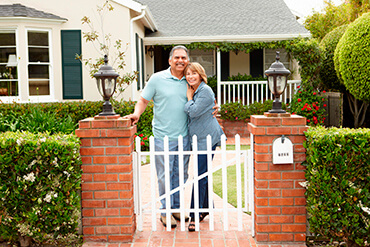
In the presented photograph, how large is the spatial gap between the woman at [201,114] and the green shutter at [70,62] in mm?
6914

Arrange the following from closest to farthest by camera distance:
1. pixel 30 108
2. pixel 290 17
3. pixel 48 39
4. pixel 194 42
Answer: pixel 30 108
pixel 48 39
pixel 194 42
pixel 290 17

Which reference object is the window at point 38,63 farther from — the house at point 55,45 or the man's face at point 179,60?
the man's face at point 179,60

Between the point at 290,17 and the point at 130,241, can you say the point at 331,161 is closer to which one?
the point at 130,241

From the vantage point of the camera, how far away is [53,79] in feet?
34.1

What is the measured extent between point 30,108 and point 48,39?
2.25 m

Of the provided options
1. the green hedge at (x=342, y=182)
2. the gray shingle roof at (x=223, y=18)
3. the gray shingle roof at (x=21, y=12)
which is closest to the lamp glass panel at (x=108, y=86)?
the green hedge at (x=342, y=182)

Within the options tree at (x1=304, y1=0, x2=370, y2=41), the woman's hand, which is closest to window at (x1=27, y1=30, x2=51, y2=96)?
the woman's hand

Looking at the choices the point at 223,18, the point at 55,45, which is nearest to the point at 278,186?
the point at 55,45

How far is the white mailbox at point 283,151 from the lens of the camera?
3.74 metres

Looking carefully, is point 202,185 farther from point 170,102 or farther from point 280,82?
point 280,82

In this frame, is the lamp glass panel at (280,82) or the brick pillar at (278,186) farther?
the lamp glass panel at (280,82)

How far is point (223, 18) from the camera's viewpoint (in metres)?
14.8

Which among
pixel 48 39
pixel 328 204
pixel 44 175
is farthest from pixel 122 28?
pixel 328 204

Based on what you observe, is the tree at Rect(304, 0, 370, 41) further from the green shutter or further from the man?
the man
